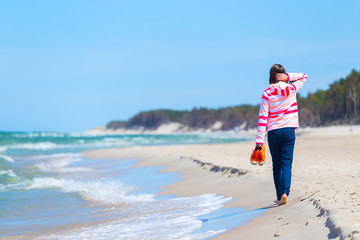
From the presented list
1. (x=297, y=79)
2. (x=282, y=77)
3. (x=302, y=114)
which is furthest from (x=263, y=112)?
(x=302, y=114)

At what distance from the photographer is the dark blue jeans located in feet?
15.9

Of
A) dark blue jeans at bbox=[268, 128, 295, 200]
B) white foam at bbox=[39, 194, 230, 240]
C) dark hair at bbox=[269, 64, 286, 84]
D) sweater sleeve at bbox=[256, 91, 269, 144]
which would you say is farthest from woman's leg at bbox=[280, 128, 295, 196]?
white foam at bbox=[39, 194, 230, 240]

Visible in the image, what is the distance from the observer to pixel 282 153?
4.94 m

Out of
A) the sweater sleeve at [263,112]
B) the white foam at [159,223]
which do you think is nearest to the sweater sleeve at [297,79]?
the sweater sleeve at [263,112]

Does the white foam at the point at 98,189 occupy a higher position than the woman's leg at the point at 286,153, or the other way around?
the woman's leg at the point at 286,153

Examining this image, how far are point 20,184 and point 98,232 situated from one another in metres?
6.37

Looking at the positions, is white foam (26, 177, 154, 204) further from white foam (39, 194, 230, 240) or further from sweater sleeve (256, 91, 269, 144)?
sweater sleeve (256, 91, 269, 144)

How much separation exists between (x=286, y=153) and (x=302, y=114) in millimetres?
67177

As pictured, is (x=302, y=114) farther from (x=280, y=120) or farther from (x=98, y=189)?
(x=280, y=120)

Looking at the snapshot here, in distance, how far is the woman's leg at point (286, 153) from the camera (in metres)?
4.83

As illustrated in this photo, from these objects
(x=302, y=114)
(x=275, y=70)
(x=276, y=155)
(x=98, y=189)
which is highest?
(x=302, y=114)

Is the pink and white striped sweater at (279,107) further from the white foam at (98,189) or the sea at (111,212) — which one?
the white foam at (98,189)

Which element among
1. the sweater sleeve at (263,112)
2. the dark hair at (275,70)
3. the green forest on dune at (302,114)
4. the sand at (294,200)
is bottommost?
the sand at (294,200)

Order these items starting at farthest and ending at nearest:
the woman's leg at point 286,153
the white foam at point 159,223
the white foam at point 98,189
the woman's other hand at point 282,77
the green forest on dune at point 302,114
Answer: the green forest on dune at point 302,114 → the white foam at point 98,189 → the woman's other hand at point 282,77 → the woman's leg at point 286,153 → the white foam at point 159,223
